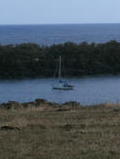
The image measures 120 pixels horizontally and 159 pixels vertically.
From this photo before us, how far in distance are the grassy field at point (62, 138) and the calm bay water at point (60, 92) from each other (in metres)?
35.8

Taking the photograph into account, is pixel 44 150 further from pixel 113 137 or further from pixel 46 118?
pixel 46 118

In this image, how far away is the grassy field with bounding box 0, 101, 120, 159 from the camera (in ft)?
18.4

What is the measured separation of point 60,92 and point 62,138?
45.4m

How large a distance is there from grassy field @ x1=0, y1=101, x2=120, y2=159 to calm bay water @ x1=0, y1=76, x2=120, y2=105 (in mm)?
35792

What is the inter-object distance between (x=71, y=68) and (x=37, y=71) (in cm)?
473

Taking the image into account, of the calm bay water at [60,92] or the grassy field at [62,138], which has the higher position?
the grassy field at [62,138]

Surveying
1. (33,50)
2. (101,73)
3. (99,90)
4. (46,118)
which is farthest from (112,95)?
(46,118)

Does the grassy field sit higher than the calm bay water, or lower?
higher

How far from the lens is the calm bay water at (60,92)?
46688 millimetres

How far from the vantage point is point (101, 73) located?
→ 65000 mm

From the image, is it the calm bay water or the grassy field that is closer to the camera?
the grassy field

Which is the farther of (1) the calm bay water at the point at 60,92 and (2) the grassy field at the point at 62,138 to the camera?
(1) the calm bay water at the point at 60,92

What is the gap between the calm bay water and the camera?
46.7 meters

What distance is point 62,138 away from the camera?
662 centimetres
